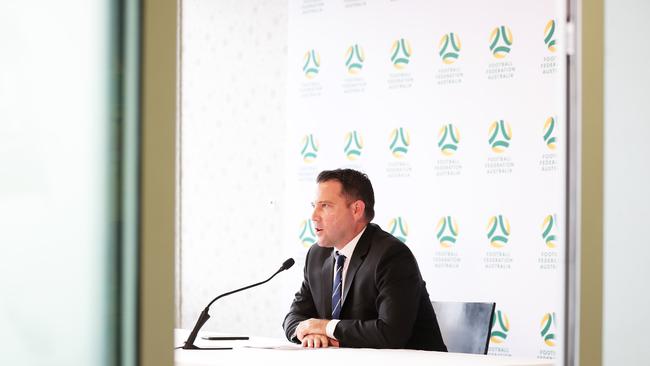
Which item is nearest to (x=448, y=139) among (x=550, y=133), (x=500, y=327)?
(x=550, y=133)

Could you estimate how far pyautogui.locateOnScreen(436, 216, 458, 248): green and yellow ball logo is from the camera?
4.75 metres

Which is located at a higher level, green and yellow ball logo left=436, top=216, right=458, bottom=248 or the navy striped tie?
green and yellow ball logo left=436, top=216, right=458, bottom=248

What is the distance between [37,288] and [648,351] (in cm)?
144

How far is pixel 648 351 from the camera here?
1.85 metres

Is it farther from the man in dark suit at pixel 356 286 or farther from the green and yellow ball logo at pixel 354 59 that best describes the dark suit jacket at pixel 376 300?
the green and yellow ball logo at pixel 354 59

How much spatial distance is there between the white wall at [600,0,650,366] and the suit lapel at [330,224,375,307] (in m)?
1.74

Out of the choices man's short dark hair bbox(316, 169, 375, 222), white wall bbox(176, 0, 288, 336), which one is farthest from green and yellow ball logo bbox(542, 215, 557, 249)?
white wall bbox(176, 0, 288, 336)

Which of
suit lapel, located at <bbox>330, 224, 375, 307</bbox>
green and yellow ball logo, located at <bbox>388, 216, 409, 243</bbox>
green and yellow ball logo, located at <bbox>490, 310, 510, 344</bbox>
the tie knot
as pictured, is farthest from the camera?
green and yellow ball logo, located at <bbox>388, 216, 409, 243</bbox>

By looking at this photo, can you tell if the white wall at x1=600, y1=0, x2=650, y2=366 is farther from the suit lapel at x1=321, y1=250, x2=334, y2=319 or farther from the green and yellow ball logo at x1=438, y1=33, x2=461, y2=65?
the green and yellow ball logo at x1=438, y1=33, x2=461, y2=65

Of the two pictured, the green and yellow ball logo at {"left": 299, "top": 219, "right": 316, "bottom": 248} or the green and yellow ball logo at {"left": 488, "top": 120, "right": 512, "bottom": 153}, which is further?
the green and yellow ball logo at {"left": 299, "top": 219, "right": 316, "bottom": 248}

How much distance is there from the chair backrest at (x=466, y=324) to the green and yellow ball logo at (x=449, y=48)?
1.79 meters

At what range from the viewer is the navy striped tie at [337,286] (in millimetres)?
3504

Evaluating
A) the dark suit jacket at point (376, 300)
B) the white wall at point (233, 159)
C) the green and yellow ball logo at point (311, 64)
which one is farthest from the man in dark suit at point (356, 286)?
the white wall at point (233, 159)

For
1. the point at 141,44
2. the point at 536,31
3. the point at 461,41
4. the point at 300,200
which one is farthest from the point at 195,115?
the point at 141,44
